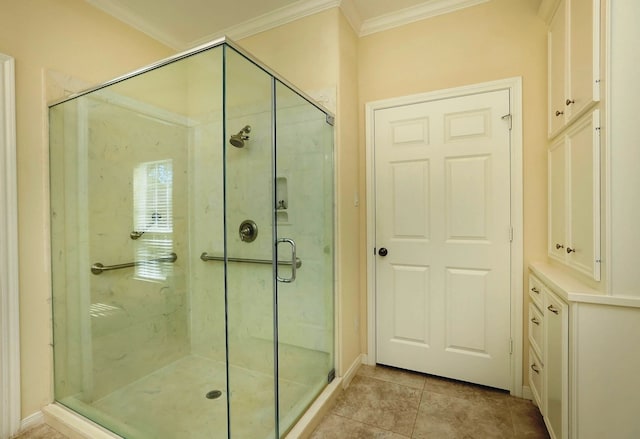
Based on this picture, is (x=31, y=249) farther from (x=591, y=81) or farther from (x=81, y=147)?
(x=591, y=81)

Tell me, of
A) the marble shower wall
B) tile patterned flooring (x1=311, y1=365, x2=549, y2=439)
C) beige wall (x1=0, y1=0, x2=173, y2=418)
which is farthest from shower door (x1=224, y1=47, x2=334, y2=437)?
beige wall (x1=0, y1=0, x2=173, y2=418)

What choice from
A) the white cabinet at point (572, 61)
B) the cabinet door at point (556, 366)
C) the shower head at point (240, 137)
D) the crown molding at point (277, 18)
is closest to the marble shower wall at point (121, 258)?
the shower head at point (240, 137)

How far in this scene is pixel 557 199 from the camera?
1688mm

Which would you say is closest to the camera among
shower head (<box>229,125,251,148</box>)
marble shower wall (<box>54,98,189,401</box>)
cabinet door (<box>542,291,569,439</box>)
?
cabinet door (<box>542,291,569,439</box>)

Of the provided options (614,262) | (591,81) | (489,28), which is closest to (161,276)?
(614,262)

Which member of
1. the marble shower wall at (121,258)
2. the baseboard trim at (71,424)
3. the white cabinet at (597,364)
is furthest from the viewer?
the marble shower wall at (121,258)

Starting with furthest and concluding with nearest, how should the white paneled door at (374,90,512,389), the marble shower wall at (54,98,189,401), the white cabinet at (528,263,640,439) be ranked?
the white paneled door at (374,90,512,389) < the marble shower wall at (54,98,189,401) < the white cabinet at (528,263,640,439)

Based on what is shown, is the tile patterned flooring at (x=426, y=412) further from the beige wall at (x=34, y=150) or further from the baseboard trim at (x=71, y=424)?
the beige wall at (x=34, y=150)

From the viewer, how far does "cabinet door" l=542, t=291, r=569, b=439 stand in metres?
1.27

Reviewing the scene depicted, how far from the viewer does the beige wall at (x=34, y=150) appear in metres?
1.62

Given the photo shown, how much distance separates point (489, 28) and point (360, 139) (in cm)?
112

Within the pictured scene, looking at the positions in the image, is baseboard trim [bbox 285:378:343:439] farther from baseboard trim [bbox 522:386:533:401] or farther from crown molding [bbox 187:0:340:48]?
crown molding [bbox 187:0:340:48]

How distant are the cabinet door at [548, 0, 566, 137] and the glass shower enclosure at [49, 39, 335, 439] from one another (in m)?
1.34

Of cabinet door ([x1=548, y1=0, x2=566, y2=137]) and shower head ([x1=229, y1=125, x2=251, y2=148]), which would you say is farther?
cabinet door ([x1=548, y1=0, x2=566, y2=137])
